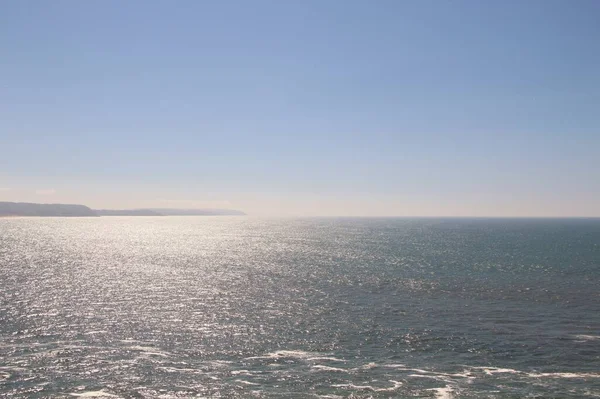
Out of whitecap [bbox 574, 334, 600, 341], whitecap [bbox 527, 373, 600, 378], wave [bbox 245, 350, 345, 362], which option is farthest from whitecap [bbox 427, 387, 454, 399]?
whitecap [bbox 574, 334, 600, 341]

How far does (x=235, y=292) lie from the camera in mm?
85750

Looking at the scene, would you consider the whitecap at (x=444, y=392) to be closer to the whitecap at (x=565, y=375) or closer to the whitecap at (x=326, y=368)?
the whitecap at (x=326, y=368)

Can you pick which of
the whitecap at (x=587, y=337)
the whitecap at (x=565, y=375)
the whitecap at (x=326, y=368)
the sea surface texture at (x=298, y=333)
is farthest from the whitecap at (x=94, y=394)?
the whitecap at (x=587, y=337)

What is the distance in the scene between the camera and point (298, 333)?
58.3 meters

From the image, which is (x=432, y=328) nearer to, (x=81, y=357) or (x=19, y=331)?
(x=81, y=357)

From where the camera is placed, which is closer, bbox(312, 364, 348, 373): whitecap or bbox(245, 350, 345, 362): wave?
bbox(312, 364, 348, 373): whitecap

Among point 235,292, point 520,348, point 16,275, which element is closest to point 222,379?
point 520,348

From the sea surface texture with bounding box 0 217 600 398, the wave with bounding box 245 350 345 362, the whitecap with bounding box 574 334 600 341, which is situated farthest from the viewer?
the whitecap with bounding box 574 334 600 341

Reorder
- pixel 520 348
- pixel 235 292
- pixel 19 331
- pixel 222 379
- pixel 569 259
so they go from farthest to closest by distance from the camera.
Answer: pixel 569 259, pixel 235 292, pixel 19 331, pixel 520 348, pixel 222 379

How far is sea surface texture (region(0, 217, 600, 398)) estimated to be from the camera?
1635 inches

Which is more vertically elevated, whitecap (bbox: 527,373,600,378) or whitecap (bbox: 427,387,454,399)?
whitecap (bbox: 527,373,600,378)

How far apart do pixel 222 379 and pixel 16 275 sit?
82816mm

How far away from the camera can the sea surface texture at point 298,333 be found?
41531 mm

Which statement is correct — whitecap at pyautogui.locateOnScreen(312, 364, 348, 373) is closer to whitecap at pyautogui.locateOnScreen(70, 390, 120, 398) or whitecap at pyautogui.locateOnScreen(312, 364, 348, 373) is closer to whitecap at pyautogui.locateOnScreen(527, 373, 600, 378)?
whitecap at pyautogui.locateOnScreen(527, 373, 600, 378)
